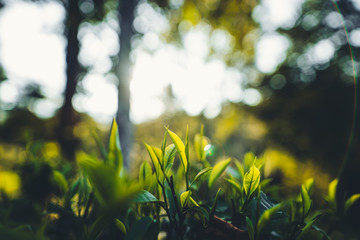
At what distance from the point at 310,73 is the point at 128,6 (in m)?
8.90

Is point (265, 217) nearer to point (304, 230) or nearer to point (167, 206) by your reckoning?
point (304, 230)

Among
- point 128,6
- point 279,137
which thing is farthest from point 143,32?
point 279,137

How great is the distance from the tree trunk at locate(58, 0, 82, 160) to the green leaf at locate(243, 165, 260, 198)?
23.4 feet

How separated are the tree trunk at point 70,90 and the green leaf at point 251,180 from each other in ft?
23.4

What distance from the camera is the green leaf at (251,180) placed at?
2.02ft

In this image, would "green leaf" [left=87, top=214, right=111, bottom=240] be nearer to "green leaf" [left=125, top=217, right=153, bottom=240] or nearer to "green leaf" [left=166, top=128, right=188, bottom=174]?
"green leaf" [left=125, top=217, right=153, bottom=240]

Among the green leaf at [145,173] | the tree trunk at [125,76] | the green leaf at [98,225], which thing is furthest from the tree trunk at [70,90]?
the green leaf at [98,225]

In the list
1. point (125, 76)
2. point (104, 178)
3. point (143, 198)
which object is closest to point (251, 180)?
point (143, 198)

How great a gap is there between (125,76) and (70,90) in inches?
183

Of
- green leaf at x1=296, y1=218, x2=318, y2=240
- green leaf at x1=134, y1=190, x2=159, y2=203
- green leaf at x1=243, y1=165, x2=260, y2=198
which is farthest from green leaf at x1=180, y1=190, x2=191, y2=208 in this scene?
green leaf at x1=296, y1=218, x2=318, y2=240

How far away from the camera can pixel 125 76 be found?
385 cm

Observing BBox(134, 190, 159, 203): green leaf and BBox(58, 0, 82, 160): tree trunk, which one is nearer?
BBox(134, 190, 159, 203): green leaf

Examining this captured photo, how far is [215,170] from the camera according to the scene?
809 millimetres

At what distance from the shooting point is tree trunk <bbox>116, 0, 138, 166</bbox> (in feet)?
12.3
